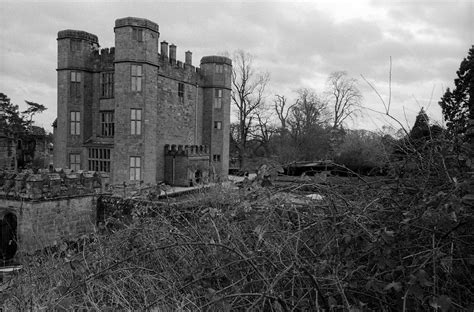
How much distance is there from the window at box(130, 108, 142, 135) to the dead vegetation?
612 inches

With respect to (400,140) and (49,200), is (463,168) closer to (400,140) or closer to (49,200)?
(400,140)

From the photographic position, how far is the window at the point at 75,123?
832 inches

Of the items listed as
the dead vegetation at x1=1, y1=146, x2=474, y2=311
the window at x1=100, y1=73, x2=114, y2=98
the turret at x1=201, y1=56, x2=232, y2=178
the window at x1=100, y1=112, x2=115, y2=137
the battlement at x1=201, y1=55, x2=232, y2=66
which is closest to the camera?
the dead vegetation at x1=1, y1=146, x2=474, y2=311

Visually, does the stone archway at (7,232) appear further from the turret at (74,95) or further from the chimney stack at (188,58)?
the chimney stack at (188,58)

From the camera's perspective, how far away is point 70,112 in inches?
827

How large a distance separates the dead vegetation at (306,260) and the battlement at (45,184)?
5.92 metres

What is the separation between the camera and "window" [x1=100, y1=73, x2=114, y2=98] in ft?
68.8

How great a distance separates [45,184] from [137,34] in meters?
11.6

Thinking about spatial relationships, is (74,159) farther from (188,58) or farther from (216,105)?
(216,105)

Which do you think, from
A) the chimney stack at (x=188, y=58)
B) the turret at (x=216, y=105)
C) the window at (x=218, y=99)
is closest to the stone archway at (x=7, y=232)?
the turret at (x=216, y=105)

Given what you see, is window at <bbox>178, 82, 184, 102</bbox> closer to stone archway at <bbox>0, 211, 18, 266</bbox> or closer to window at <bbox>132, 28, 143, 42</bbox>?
window at <bbox>132, 28, 143, 42</bbox>

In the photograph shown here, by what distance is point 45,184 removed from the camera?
9.86 m

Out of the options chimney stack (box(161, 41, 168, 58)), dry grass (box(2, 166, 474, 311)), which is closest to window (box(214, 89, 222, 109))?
chimney stack (box(161, 41, 168, 58))

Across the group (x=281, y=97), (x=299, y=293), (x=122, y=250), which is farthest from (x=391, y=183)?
(x=281, y=97)
